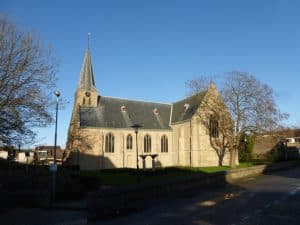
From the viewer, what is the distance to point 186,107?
5319cm

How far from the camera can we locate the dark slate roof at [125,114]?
4788 centimetres

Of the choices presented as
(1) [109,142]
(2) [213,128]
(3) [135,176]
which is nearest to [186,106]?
(2) [213,128]

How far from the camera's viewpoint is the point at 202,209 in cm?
1278

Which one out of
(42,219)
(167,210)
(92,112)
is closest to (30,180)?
(42,219)

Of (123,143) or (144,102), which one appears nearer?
(123,143)

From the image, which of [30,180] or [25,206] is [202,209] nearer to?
[25,206]

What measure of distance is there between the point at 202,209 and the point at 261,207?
244cm

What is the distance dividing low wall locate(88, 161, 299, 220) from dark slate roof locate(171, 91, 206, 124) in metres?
26.0

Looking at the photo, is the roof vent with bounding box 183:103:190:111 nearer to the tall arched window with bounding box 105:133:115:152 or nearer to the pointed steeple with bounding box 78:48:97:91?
the tall arched window with bounding box 105:133:115:152

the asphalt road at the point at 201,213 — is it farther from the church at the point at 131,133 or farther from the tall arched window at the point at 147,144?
the tall arched window at the point at 147,144

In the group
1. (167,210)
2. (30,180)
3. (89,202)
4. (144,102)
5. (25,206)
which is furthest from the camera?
(144,102)

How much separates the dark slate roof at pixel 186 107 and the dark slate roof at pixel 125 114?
1.71 m

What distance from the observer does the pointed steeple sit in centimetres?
5147

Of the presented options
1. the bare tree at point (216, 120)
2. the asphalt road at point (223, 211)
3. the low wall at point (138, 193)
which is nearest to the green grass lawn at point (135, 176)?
the low wall at point (138, 193)
